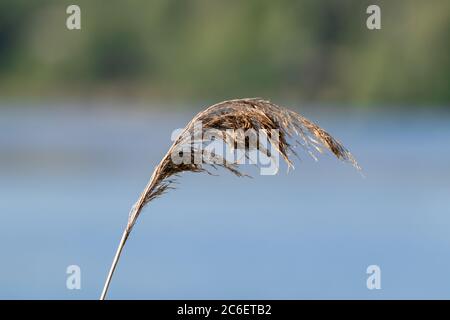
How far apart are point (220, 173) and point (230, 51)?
Answer: 6099 millimetres

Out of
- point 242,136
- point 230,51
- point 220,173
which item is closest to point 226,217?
point 220,173

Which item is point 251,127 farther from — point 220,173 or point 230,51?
point 230,51

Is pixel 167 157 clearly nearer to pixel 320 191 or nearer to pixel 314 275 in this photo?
pixel 314 275

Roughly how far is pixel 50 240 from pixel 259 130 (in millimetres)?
8238

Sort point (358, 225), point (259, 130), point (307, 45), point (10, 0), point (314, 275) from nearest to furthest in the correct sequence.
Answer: point (259, 130)
point (314, 275)
point (358, 225)
point (307, 45)
point (10, 0)

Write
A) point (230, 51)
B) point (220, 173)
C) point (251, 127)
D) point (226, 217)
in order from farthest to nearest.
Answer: point (230, 51)
point (220, 173)
point (226, 217)
point (251, 127)

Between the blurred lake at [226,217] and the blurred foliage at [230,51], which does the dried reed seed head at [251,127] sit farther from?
the blurred foliage at [230,51]

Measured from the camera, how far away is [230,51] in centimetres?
1848

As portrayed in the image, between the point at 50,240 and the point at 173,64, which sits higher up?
the point at 173,64

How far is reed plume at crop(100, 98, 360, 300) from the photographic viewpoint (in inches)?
103

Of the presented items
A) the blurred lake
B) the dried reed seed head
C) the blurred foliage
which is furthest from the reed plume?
the blurred foliage

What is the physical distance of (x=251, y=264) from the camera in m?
9.53

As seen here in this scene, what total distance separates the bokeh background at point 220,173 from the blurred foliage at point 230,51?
34 millimetres

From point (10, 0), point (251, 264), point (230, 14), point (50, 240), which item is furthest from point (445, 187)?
point (10, 0)
